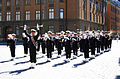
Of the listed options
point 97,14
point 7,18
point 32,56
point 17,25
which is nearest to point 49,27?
point 17,25

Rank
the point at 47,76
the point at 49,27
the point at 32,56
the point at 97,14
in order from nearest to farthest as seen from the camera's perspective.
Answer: the point at 47,76 → the point at 32,56 → the point at 49,27 → the point at 97,14

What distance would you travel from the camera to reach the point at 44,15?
44125mm

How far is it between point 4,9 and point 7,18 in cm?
246

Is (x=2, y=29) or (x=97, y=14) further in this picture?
(x=97, y=14)

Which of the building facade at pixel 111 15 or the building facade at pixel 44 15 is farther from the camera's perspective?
the building facade at pixel 111 15

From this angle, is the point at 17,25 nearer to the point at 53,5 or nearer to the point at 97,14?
the point at 53,5

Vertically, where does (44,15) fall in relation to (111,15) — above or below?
below

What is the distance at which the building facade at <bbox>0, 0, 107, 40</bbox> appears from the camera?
43.2 metres

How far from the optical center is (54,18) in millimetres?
43562

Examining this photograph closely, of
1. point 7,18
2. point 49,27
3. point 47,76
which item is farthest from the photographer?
point 7,18

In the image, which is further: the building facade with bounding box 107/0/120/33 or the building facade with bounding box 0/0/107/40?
the building facade with bounding box 107/0/120/33

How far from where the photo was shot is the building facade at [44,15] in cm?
4322

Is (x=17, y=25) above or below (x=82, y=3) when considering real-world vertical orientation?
below

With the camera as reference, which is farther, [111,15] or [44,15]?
[111,15]
